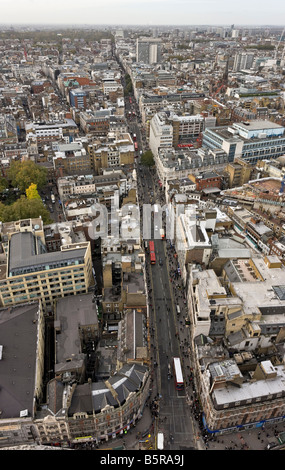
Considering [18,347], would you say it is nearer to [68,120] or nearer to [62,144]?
[62,144]

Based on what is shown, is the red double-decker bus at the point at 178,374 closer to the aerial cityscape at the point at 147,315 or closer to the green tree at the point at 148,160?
the aerial cityscape at the point at 147,315

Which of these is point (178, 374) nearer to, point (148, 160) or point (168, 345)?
point (168, 345)

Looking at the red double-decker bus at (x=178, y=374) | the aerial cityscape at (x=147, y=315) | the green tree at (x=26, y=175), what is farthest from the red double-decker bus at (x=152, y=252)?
the green tree at (x=26, y=175)

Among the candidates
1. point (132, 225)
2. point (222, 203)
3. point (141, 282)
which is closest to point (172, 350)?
point (141, 282)

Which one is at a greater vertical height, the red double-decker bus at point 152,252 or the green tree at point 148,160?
the green tree at point 148,160

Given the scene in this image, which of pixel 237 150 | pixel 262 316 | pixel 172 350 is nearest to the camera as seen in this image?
pixel 262 316

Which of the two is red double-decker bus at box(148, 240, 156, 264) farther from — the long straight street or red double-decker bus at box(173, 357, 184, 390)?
red double-decker bus at box(173, 357, 184, 390)

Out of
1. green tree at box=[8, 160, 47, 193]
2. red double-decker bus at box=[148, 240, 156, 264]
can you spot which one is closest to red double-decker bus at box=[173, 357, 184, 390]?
red double-decker bus at box=[148, 240, 156, 264]

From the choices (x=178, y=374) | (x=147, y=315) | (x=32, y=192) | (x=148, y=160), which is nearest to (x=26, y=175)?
(x=32, y=192)
